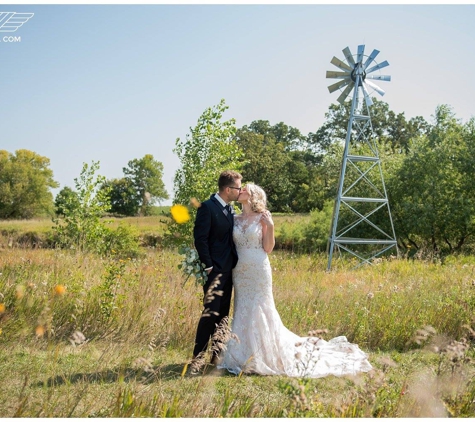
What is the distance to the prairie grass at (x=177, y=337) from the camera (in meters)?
3.65

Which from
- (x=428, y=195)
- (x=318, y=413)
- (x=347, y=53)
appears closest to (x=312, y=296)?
(x=318, y=413)

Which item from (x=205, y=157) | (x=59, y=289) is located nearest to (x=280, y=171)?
(x=205, y=157)

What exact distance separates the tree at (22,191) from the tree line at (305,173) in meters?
0.08

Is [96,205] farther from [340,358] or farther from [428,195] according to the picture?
[428,195]

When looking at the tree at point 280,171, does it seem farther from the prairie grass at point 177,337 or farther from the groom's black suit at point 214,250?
the groom's black suit at point 214,250

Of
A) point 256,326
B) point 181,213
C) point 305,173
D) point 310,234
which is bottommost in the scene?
point 256,326

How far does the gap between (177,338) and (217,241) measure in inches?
66.6

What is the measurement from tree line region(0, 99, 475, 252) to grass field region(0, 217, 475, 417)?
14.1 ft

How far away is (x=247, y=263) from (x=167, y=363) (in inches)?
56.4

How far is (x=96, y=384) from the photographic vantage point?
15.3ft

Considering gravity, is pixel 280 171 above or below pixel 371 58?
below

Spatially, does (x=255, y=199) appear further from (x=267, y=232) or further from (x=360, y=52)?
(x=360, y=52)

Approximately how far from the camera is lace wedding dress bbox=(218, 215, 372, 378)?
5.45 metres

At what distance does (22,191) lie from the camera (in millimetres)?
38688
